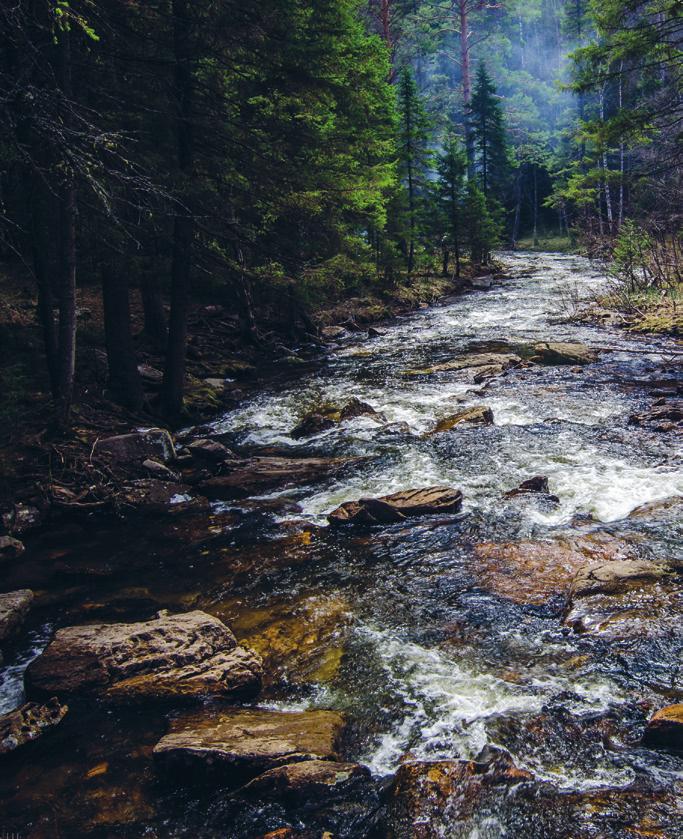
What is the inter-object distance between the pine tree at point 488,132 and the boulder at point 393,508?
153ft

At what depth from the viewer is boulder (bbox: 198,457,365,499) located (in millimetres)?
9234

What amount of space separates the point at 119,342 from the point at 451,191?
2686 cm

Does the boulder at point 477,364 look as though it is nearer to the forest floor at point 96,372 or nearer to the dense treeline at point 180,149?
the dense treeline at point 180,149

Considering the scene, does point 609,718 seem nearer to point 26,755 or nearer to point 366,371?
point 26,755

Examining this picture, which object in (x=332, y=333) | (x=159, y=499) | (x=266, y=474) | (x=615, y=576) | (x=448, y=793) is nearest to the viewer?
(x=448, y=793)

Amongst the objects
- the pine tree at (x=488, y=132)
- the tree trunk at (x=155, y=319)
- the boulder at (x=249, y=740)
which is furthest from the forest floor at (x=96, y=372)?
the pine tree at (x=488, y=132)

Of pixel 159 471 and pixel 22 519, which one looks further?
pixel 159 471

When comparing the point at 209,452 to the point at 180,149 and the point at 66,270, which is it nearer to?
the point at 66,270

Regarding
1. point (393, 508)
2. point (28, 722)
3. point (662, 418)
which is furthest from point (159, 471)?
point (662, 418)

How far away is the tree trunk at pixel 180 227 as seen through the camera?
34.4 ft

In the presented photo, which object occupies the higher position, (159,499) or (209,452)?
(209,452)

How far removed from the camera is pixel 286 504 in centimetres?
863

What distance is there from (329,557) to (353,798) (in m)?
3.38

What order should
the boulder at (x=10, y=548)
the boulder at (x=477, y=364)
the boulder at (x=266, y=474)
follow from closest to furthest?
the boulder at (x=10, y=548) < the boulder at (x=266, y=474) < the boulder at (x=477, y=364)
